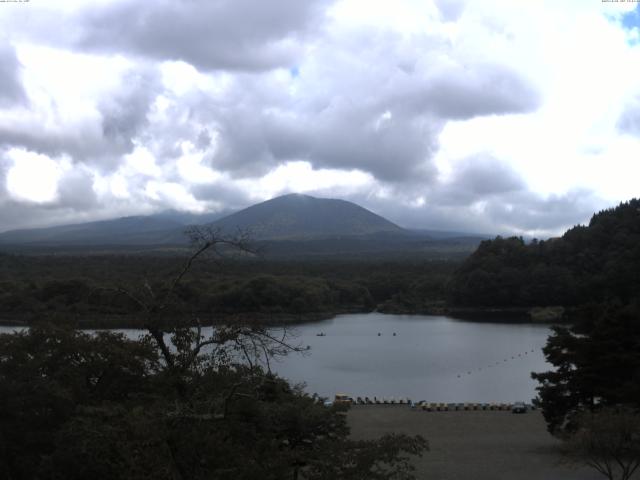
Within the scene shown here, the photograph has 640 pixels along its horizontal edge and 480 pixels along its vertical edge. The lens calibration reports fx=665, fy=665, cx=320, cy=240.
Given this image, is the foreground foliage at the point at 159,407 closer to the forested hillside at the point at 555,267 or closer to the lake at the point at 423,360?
the lake at the point at 423,360

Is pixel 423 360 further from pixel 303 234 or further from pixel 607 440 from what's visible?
pixel 303 234

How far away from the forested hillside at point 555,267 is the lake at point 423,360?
7.50 meters

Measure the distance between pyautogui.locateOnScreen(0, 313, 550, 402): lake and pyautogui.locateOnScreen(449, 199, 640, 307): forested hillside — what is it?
24.6ft

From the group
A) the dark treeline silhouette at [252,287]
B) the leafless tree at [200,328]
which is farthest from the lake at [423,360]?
the leafless tree at [200,328]

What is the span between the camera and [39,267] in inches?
2151

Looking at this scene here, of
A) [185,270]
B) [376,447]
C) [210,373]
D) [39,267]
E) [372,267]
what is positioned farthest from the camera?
[372,267]

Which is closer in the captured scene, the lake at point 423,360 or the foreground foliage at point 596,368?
the foreground foliage at point 596,368

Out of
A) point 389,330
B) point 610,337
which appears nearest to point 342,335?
point 389,330

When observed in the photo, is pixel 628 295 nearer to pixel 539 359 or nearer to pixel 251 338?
pixel 539 359

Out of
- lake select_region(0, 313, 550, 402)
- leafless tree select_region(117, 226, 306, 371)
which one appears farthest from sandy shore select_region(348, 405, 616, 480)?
leafless tree select_region(117, 226, 306, 371)

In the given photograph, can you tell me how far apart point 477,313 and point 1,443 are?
1664 inches

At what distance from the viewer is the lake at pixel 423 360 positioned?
21.9 m

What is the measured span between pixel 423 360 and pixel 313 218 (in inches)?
5423

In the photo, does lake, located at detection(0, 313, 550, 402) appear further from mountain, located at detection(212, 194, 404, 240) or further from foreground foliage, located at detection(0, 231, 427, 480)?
mountain, located at detection(212, 194, 404, 240)
